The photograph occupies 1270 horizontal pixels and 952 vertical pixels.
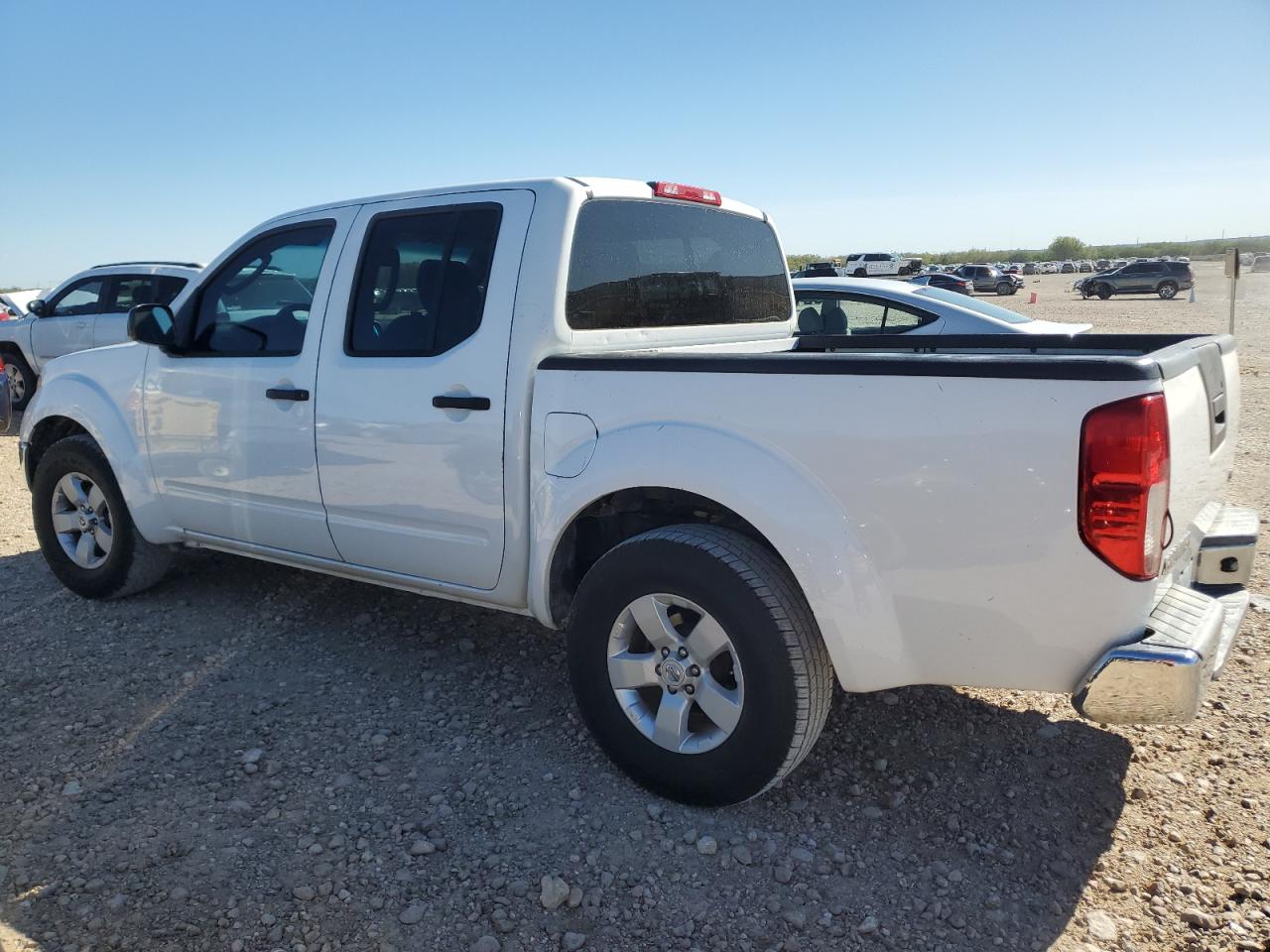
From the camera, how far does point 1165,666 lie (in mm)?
2260

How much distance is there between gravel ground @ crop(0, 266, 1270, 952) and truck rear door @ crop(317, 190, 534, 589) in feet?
2.26

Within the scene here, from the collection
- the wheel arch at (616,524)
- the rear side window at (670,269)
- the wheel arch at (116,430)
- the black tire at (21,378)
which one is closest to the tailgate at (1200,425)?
the wheel arch at (616,524)

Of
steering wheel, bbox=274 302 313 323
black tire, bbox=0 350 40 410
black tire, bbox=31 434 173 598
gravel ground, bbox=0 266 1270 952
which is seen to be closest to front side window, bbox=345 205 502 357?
steering wheel, bbox=274 302 313 323

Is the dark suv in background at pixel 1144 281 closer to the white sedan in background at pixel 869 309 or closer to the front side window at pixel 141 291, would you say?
the white sedan in background at pixel 869 309

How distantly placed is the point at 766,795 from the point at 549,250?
198 cm

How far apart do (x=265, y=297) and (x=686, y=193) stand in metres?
1.91

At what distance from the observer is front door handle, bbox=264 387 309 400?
12.8 feet

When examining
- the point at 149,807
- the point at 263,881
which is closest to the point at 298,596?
the point at 149,807

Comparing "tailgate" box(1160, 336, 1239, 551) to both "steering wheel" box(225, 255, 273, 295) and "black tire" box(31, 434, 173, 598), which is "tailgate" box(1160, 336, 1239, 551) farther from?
"black tire" box(31, 434, 173, 598)

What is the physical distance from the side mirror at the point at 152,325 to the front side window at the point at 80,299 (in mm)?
8408

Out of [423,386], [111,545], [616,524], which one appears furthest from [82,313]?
[616,524]

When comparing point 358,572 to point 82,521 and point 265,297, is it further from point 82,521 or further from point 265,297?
point 82,521

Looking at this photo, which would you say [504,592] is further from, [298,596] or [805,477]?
[298,596]

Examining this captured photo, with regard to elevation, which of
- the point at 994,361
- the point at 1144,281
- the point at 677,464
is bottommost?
the point at 677,464
